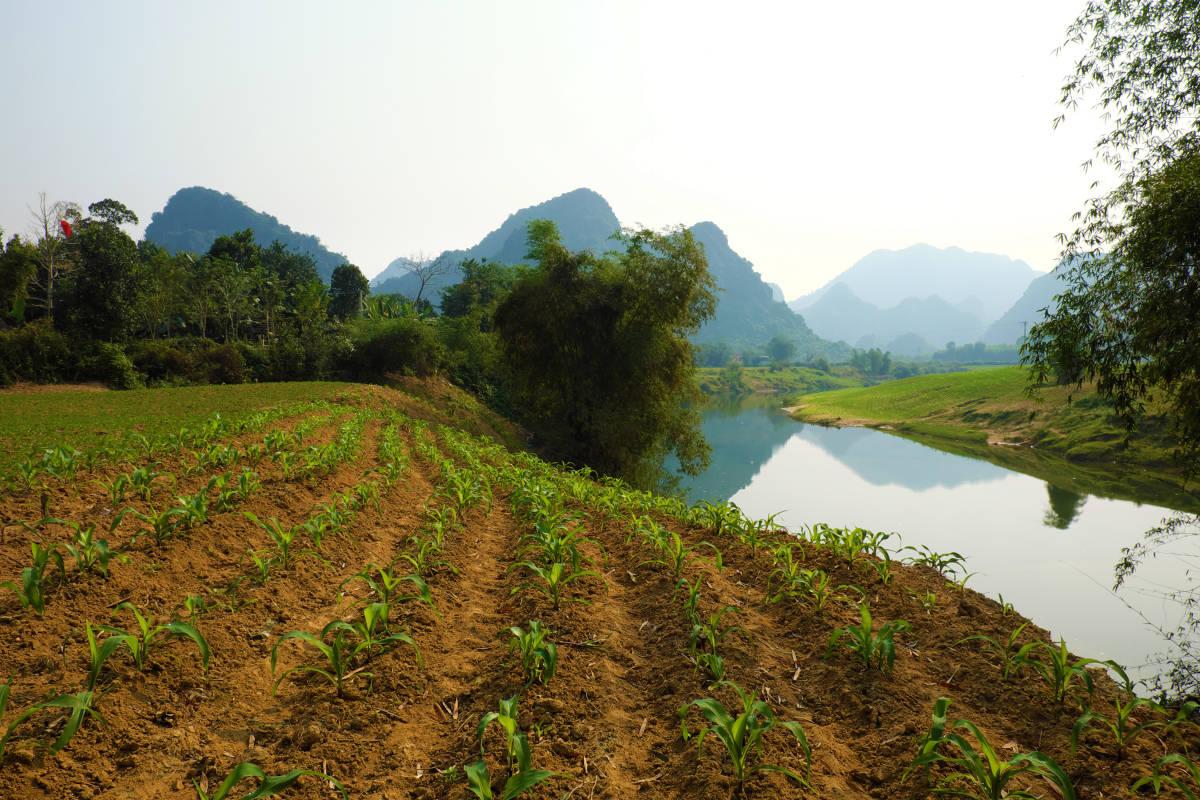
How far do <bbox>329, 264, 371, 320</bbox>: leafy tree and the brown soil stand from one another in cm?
5500

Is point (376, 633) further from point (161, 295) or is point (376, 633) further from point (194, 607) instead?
point (161, 295)

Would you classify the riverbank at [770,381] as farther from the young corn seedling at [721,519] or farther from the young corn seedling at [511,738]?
the young corn seedling at [511,738]

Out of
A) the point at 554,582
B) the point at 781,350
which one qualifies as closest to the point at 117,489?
the point at 554,582

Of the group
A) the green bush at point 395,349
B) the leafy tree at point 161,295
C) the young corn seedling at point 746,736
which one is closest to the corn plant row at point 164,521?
the young corn seedling at point 746,736

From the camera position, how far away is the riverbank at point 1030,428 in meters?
20.8

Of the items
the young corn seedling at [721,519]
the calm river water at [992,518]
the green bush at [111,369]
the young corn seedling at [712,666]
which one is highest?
the green bush at [111,369]

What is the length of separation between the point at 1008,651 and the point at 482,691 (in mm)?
3926

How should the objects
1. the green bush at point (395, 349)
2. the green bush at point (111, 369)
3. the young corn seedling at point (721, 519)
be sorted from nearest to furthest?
1. the young corn seedling at point (721, 519)
2. the green bush at point (111, 369)
3. the green bush at point (395, 349)

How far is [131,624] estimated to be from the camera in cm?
392

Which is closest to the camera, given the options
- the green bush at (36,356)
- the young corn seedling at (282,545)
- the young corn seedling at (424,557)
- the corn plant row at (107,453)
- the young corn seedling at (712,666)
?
the young corn seedling at (712,666)

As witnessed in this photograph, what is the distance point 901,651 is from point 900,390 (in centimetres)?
6050

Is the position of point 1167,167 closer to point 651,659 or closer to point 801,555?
point 801,555

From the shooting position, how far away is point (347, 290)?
56.6m

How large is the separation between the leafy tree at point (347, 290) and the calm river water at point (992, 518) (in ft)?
139
